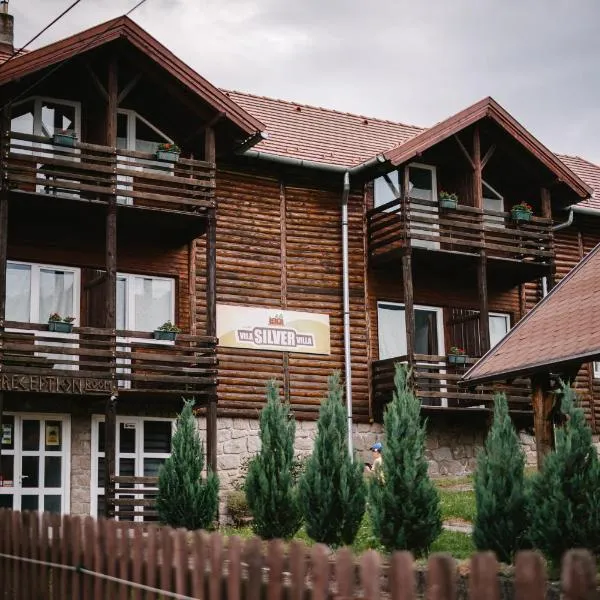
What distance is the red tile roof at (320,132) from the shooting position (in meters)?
23.0

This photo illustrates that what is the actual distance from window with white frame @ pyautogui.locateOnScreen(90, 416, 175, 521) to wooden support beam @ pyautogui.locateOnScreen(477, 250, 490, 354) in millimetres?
6817

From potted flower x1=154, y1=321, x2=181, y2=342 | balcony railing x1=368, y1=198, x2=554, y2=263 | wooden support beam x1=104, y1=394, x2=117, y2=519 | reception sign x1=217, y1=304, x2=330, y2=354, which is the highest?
balcony railing x1=368, y1=198, x2=554, y2=263

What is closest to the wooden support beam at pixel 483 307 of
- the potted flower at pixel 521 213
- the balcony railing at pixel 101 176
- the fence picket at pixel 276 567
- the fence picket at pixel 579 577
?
the potted flower at pixel 521 213

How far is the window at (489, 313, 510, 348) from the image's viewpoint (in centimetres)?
2484

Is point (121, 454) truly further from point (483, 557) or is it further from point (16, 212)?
point (483, 557)

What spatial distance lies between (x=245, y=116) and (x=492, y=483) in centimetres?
1015

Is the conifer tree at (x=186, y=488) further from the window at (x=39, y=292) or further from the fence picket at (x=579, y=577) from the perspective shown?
the fence picket at (x=579, y=577)

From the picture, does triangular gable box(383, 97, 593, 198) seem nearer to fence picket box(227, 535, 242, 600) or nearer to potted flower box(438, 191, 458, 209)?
potted flower box(438, 191, 458, 209)

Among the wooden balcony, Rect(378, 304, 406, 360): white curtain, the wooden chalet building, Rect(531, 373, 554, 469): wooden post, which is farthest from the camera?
Rect(378, 304, 406, 360): white curtain

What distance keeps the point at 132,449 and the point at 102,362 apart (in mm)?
2349

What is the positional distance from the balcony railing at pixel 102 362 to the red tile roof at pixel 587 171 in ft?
38.0

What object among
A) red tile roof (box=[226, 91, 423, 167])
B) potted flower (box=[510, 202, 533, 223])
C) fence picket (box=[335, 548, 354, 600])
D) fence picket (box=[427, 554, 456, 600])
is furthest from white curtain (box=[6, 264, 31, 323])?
fence picket (box=[427, 554, 456, 600])

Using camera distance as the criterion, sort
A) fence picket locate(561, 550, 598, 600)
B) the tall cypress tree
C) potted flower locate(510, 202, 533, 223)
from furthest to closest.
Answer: potted flower locate(510, 202, 533, 223) < the tall cypress tree < fence picket locate(561, 550, 598, 600)

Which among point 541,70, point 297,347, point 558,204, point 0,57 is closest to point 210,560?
point 297,347
